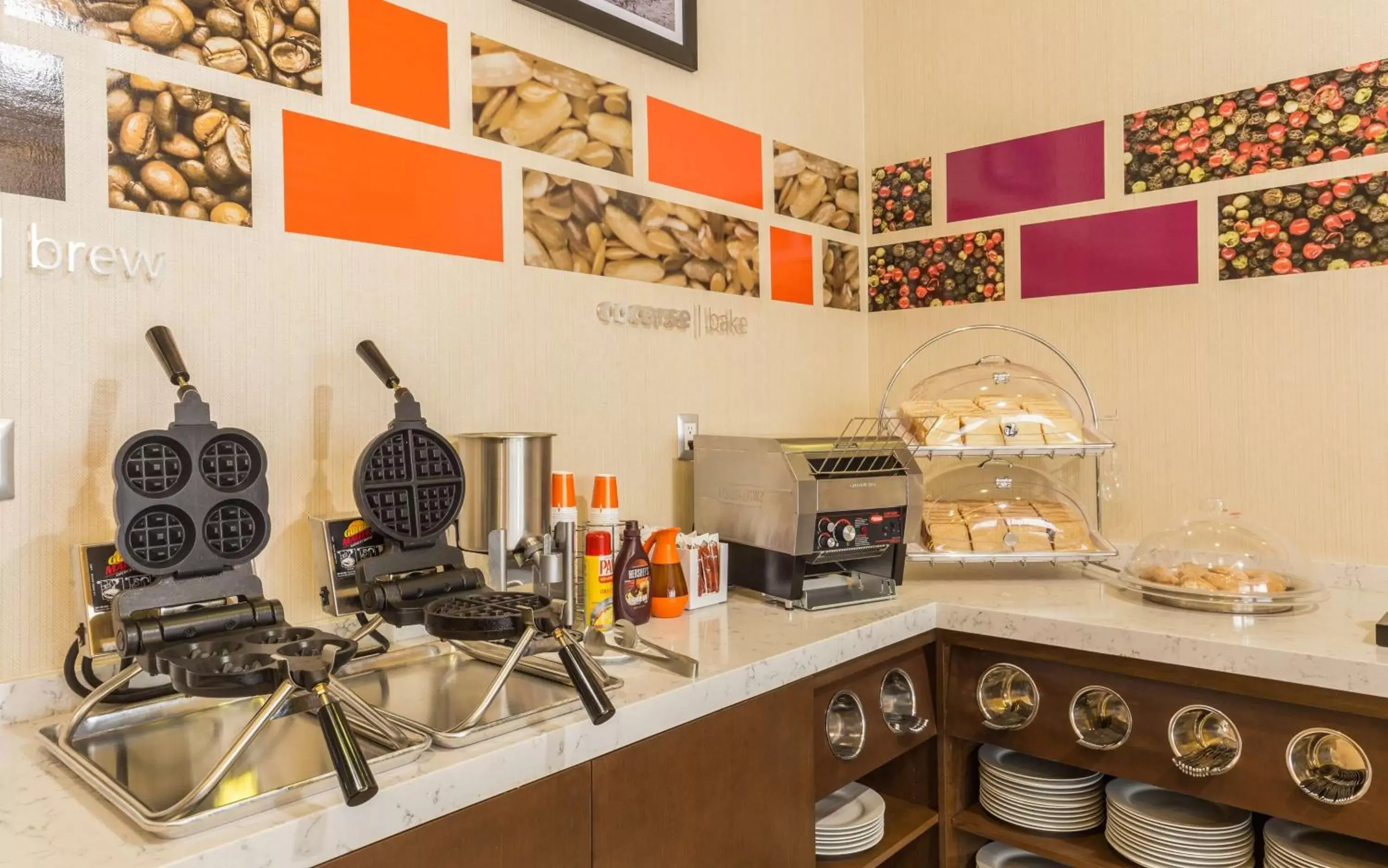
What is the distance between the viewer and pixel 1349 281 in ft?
6.62

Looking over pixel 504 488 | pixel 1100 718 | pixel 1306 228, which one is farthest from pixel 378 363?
pixel 1306 228

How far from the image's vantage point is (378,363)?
146 centimetres

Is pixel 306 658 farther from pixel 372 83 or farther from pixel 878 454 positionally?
pixel 878 454

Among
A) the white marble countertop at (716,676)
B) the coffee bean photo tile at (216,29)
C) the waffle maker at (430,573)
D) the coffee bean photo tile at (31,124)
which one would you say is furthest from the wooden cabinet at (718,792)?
the coffee bean photo tile at (216,29)

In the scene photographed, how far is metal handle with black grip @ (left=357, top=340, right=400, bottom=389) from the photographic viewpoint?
1447 mm

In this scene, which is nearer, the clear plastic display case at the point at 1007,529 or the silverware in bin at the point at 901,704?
the silverware in bin at the point at 901,704

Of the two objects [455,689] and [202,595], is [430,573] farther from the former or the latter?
[202,595]

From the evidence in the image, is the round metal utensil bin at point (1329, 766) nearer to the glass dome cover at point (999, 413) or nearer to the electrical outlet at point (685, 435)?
the glass dome cover at point (999, 413)

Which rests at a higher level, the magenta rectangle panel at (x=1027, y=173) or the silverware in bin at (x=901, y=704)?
the magenta rectangle panel at (x=1027, y=173)

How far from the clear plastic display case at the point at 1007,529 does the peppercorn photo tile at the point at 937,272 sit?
0.61 m

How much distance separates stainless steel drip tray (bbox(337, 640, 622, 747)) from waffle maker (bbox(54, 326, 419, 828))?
11 centimetres

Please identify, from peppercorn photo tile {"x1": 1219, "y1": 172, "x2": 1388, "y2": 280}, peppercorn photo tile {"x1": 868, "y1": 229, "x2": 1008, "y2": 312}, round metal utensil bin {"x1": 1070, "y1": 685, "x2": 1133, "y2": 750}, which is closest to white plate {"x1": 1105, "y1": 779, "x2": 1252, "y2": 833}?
round metal utensil bin {"x1": 1070, "y1": 685, "x2": 1133, "y2": 750}

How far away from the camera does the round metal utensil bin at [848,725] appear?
5.46 feet

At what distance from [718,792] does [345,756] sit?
65 centimetres
